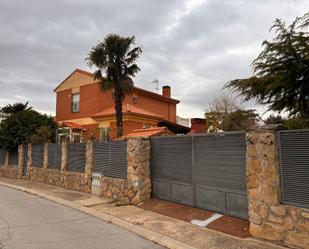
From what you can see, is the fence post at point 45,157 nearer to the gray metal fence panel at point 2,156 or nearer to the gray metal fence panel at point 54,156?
the gray metal fence panel at point 54,156

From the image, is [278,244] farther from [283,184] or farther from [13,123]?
[13,123]

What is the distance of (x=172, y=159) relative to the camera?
1063cm

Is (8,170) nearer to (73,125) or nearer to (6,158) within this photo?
(6,158)

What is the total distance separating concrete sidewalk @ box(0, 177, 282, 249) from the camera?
6816mm

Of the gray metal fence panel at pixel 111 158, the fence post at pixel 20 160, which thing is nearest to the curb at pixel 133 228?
the gray metal fence panel at pixel 111 158

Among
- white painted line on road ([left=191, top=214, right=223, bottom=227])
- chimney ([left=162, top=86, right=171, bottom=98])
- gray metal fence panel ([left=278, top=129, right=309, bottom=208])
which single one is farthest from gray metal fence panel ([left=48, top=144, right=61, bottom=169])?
chimney ([left=162, top=86, right=171, bottom=98])

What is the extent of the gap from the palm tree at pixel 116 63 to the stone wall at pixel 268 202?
15.1m

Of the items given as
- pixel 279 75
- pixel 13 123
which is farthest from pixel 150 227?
pixel 13 123

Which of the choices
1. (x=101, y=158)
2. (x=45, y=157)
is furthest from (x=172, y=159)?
(x=45, y=157)

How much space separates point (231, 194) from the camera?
27.7ft

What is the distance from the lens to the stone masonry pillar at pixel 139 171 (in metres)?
11.3

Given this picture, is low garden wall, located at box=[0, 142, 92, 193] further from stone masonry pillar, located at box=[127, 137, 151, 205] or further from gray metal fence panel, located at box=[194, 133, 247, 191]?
gray metal fence panel, located at box=[194, 133, 247, 191]

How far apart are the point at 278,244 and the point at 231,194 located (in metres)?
1.98

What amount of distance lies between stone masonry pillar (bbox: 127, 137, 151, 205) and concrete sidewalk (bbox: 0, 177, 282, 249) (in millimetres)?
615
